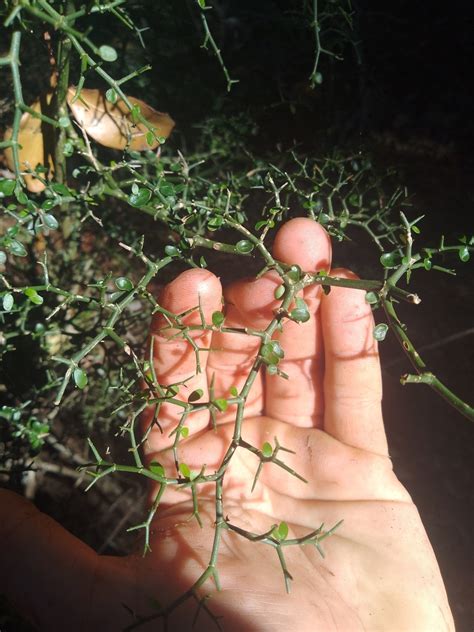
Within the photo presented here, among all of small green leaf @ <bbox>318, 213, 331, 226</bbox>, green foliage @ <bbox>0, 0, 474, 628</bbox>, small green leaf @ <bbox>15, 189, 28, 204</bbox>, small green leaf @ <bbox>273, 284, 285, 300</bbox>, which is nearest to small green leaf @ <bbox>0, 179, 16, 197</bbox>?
small green leaf @ <bbox>15, 189, 28, 204</bbox>

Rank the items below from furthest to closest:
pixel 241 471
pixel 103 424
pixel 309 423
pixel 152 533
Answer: pixel 103 424
pixel 309 423
pixel 241 471
pixel 152 533

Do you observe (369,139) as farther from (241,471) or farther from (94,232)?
(241,471)

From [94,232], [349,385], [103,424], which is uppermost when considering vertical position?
[94,232]

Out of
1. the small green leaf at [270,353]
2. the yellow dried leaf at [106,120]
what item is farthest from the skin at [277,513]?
the yellow dried leaf at [106,120]

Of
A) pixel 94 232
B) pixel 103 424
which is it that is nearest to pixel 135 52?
pixel 94 232

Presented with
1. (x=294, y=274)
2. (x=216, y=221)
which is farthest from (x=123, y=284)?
(x=294, y=274)

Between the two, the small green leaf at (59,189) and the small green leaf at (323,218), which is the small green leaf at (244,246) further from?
the small green leaf at (59,189)

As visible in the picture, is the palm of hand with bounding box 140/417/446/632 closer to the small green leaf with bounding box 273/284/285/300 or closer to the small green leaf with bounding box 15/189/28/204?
the small green leaf with bounding box 273/284/285/300

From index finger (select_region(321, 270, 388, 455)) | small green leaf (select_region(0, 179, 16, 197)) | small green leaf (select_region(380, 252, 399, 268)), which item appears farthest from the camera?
index finger (select_region(321, 270, 388, 455))
